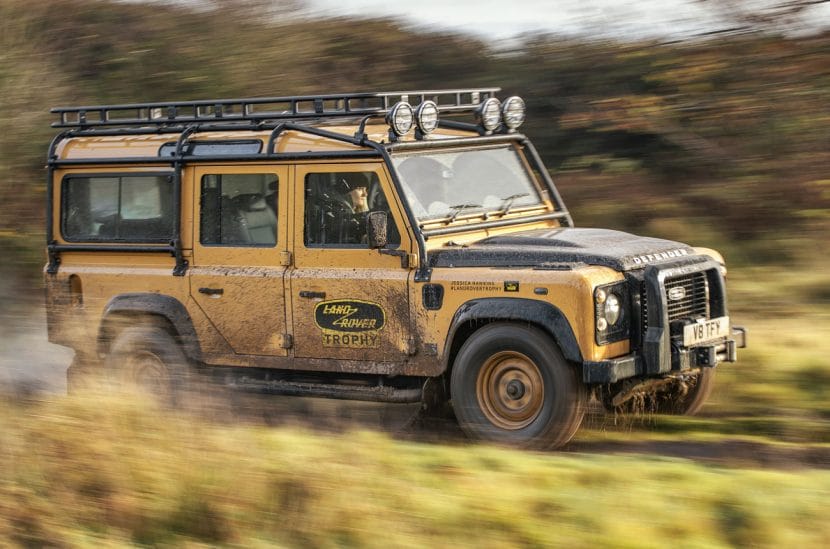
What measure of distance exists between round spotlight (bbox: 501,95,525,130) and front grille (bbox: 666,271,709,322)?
1.83m

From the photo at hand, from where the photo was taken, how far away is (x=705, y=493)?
5.03 meters

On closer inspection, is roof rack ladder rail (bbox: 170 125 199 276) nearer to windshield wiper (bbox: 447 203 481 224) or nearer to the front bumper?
windshield wiper (bbox: 447 203 481 224)

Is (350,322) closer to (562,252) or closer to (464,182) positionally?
(464,182)

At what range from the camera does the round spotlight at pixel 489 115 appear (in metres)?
7.84

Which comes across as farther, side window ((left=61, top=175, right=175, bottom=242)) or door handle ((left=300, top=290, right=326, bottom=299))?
side window ((left=61, top=175, right=175, bottom=242))

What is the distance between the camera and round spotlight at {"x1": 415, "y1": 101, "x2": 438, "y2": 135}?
7.20 m

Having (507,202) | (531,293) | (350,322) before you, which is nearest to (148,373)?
→ (350,322)

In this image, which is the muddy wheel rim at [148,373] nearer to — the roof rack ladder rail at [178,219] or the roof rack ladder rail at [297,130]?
the roof rack ladder rail at [178,219]

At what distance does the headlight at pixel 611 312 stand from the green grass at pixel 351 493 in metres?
0.70

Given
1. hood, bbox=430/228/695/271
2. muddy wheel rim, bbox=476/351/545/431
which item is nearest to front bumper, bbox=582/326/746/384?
muddy wheel rim, bbox=476/351/545/431

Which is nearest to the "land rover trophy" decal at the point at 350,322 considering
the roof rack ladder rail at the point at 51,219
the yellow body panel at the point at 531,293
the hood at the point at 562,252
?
the yellow body panel at the point at 531,293

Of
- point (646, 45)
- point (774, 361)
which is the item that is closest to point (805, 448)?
point (774, 361)

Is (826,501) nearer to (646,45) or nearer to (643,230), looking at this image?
(643,230)

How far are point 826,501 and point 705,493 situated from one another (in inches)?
19.7
